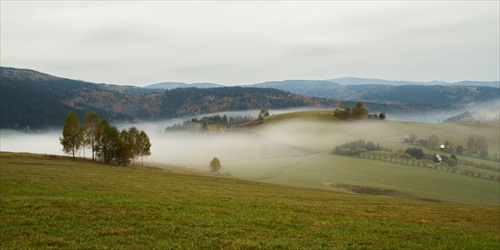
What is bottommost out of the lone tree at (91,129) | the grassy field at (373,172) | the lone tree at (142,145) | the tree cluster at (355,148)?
the grassy field at (373,172)

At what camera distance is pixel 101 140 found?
266ft

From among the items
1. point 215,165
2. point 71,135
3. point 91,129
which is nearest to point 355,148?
point 215,165

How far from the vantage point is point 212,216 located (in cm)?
2388

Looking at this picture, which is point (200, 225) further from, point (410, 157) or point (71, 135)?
point (410, 157)

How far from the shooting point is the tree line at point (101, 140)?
7900 cm

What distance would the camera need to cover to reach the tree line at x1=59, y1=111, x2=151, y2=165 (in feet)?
259

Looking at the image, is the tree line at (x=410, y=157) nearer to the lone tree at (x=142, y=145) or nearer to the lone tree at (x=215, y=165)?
the lone tree at (x=215, y=165)

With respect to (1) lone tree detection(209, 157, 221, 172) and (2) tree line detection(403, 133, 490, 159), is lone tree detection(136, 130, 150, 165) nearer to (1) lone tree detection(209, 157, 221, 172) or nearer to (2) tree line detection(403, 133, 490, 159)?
(1) lone tree detection(209, 157, 221, 172)

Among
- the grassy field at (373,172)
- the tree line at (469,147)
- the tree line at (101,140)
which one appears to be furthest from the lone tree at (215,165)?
the tree line at (469,147)

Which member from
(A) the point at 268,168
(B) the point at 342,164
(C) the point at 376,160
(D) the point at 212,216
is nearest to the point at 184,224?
(D) the point at 212,216

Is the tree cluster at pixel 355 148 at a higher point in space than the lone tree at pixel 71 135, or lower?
lower

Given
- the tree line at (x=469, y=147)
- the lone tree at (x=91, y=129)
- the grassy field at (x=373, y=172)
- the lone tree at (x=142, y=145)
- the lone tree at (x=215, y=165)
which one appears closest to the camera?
the grassy field at (x=373, y=172)

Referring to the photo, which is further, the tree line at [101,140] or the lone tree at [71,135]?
the lone tree at [71,135]

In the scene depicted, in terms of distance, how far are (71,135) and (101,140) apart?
7.65 metres
